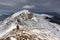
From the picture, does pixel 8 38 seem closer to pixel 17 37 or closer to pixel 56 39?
pixel 17 37

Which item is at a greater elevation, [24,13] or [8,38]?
[24,13]

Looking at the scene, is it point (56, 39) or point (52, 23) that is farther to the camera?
point (52, 23)

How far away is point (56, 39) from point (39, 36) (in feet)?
3.00

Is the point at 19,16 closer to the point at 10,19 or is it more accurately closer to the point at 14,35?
the point at 10,19

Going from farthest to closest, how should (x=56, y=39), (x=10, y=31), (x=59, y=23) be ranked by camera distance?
1. (x=59, y=23)
2. (x=10, y=31)
3. (x=56, y=39)

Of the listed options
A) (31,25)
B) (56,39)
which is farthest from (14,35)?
(56,39)

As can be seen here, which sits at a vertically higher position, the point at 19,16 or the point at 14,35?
the point at 19,16

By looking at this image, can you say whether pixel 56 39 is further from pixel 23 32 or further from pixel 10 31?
pixel 10 31

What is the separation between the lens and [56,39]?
864cm

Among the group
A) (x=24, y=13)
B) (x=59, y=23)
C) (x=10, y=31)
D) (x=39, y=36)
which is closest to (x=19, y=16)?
(x=24, y=13)

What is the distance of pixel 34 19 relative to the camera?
9.77 m

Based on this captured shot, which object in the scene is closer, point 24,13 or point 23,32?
point 23,32

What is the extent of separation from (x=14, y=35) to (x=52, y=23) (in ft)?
7.82

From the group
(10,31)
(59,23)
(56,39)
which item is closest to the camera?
(56,39)
